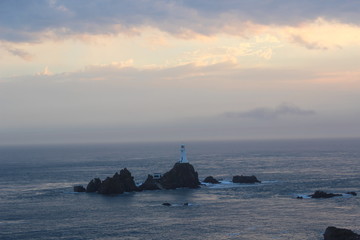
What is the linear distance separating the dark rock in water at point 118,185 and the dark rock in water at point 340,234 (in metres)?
59.7

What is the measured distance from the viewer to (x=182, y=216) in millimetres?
85125

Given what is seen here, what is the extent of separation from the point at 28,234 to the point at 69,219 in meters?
11.3

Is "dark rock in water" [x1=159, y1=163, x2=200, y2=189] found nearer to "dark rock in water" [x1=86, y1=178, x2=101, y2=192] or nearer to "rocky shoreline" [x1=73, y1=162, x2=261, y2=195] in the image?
"rocky shoreline" [x1=73, y1=162, x2=261, y2=195]

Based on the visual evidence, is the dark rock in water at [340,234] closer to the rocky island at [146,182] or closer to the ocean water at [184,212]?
the ocean water at [184,212]

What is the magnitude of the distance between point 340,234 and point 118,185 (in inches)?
2451

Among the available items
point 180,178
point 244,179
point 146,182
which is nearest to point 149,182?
point 146,182

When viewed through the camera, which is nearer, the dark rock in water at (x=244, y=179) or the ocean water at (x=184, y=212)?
the ocean water at (x=184, y=212)

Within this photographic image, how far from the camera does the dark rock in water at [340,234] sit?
2383 inches

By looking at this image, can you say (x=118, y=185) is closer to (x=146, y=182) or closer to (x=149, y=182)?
(x=146, y=182)

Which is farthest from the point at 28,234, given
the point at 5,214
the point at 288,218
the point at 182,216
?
the point at 288,218

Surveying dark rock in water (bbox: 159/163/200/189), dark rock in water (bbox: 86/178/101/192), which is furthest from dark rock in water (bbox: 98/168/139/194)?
dark rock in water (bbox: 159/163/200/189)

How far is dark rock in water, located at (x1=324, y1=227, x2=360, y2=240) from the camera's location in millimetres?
60534

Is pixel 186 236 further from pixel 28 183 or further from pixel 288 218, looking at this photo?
pixel 28 183

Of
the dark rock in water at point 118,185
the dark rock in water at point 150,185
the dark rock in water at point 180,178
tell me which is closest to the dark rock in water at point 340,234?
the dark rock in water at point 118,185
